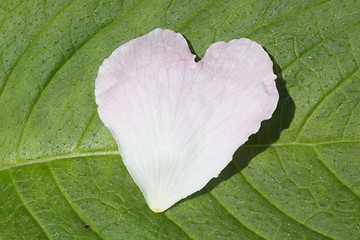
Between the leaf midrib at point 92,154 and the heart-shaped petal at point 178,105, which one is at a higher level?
the heart-shaped petal at point 178,105

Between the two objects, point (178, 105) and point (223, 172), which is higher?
point (178, 105)

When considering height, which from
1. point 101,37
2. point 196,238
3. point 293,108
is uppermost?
point 101,37

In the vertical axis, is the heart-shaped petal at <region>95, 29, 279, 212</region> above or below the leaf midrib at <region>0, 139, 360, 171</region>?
above

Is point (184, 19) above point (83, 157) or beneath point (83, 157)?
above

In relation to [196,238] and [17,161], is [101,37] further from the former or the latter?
[196,238]

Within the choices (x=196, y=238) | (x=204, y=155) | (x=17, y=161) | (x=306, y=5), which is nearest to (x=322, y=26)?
(x=306, y=5)
